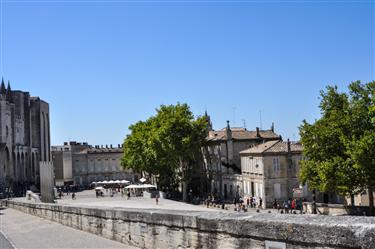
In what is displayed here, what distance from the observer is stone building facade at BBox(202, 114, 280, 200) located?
209 feet

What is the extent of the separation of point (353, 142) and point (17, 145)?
3510 inches

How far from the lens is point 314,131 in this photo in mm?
35969

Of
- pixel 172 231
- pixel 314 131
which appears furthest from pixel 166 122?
pixel 172 231

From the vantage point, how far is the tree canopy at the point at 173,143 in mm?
63562

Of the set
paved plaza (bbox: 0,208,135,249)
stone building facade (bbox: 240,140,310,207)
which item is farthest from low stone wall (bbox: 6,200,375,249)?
stone building facade (bbox: 240,140,310,207)

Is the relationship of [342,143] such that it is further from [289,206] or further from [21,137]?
[21,137]

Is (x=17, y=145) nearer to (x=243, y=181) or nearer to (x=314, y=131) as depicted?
(x=243, y=181)

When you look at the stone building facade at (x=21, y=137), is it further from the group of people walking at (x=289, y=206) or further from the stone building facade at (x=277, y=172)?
the group of people walking at (x=289, y=206)

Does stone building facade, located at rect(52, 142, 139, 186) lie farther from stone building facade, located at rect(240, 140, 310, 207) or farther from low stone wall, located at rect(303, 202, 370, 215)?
low stone wall, located at rect(303, 202, 370, 215)

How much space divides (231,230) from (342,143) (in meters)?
27.4

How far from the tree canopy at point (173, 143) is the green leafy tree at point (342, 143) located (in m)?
27.8

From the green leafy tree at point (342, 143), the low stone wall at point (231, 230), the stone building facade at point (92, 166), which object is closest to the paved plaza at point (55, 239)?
the low stone wall at point (231, 230)

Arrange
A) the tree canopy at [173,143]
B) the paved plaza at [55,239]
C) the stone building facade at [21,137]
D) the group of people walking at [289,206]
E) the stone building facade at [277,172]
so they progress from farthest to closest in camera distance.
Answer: the stone building facade at [21,137], the tree canopy at [173,143], the stone building facade at [277,172], the group of people walking at [289,206], the paved plaza at [55,239]

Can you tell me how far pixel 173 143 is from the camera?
208ft
